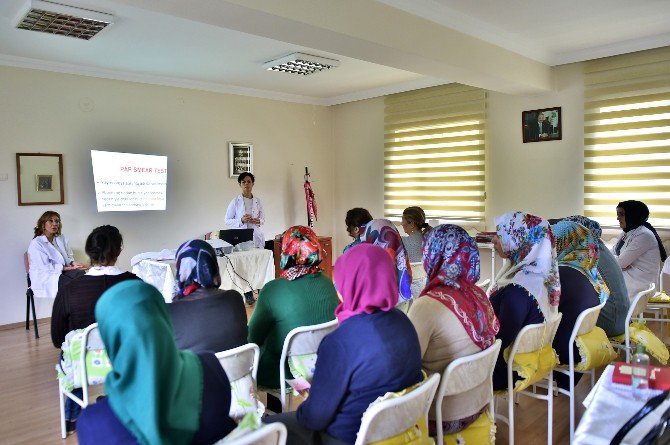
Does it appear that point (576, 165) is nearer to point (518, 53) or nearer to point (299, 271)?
point (518, 53)

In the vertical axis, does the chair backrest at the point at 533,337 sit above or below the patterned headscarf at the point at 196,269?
below

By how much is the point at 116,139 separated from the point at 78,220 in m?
1.02

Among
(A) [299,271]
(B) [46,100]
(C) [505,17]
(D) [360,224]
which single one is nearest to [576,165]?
(C) [505,17]

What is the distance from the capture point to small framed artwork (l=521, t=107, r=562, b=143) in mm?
5648

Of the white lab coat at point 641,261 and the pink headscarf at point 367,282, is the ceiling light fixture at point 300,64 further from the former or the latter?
the pink headscarf at point 367,282

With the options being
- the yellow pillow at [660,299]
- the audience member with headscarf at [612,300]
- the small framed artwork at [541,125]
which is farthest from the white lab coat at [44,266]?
the yellow pillow at [660,299]

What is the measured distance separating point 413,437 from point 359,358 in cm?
34

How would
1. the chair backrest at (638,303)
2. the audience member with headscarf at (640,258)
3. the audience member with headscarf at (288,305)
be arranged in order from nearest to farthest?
1. the audience member with headscarf at (288,305)
2. the chair backrest at (638,303)
3. the audience member with headscarf at (640,258)

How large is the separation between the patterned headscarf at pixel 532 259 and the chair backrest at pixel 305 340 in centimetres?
93

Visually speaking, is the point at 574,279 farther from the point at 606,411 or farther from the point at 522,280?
the point at 606,411

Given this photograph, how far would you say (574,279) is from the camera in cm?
284

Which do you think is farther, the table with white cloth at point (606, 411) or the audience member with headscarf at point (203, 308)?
the audience member with headscarf at point (203, 308)

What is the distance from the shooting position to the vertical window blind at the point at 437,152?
6336 mm

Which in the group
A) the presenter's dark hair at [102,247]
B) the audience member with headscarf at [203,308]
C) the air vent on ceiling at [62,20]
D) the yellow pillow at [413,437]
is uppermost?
the air vent on ceiling at [62,20]
